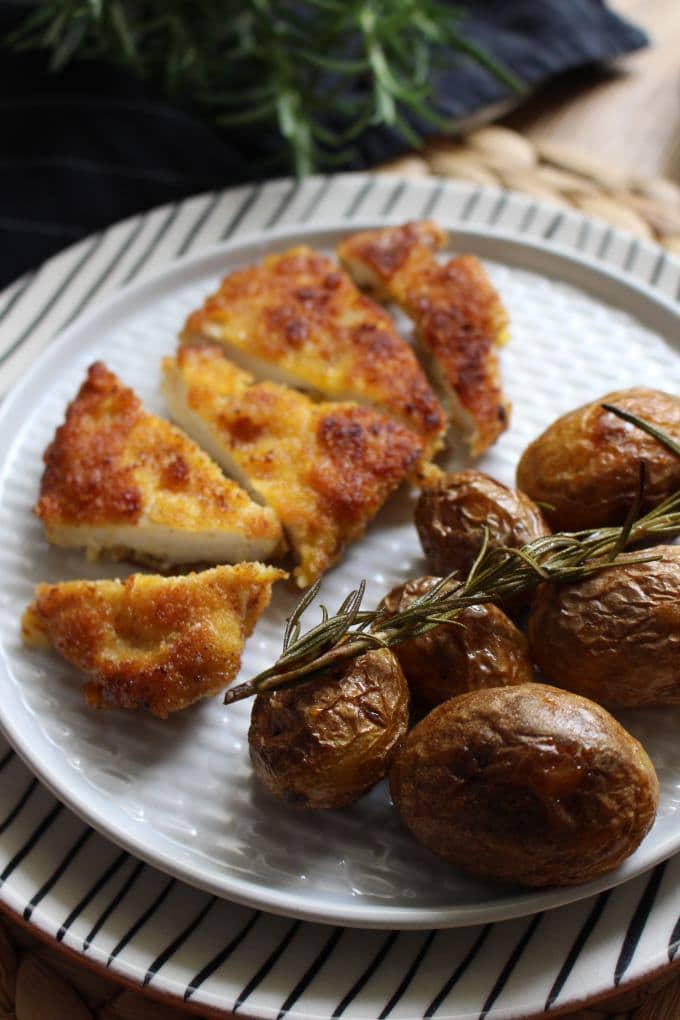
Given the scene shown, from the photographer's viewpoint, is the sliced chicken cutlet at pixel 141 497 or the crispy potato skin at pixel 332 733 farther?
the sliced chicken cutlet at pixel 141 497

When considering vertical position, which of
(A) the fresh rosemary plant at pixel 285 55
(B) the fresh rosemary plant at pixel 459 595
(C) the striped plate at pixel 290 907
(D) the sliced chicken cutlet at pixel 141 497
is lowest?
(C) the striped plate at pixel 290 907

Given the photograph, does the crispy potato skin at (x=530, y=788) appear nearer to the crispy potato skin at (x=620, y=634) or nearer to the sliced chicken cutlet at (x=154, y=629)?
the crispy potato skin at (x=620, y=634)

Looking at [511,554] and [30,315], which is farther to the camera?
[30,315]

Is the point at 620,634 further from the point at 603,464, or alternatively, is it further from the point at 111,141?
the point at 111,141

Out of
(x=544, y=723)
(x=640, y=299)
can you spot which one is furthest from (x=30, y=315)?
(x=544, y=723)

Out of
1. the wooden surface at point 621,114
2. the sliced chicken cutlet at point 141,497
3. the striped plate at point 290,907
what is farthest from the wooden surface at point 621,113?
the sliced chicken cutlet at point 141,497

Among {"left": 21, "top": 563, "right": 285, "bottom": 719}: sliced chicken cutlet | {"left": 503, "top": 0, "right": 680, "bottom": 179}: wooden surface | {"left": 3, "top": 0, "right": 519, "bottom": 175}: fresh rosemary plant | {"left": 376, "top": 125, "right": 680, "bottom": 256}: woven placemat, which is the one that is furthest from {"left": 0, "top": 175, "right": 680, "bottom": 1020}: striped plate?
{"left": 503, "top": 0, "right": 680, "bottom": 179}: wooden surface

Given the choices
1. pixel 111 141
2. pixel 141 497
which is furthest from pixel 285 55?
pixel 141 497

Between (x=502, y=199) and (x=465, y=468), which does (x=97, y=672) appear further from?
(x=502, y=199)
